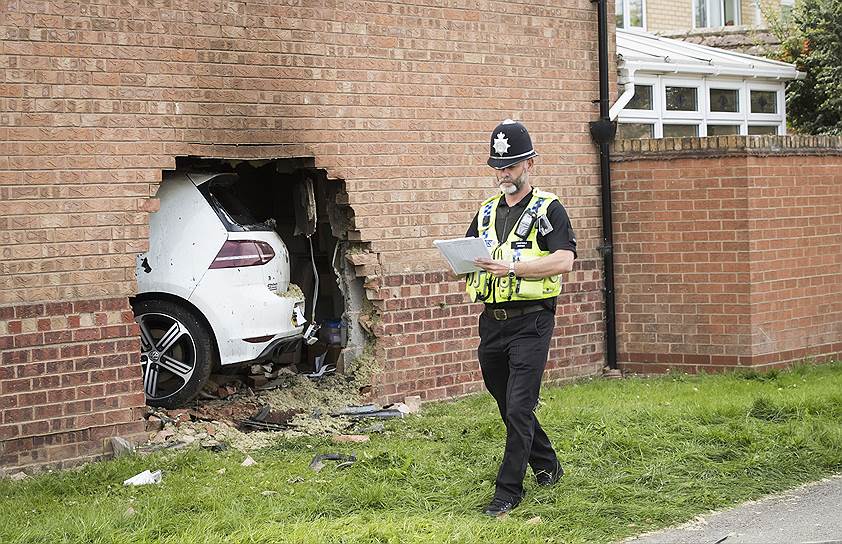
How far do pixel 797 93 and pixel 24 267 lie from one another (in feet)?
42.2

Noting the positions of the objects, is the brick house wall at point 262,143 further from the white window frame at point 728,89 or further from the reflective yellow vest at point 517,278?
the white window frame at point 728,89

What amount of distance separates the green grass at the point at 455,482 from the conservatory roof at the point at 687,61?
222 inches

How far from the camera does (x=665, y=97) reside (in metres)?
15.3

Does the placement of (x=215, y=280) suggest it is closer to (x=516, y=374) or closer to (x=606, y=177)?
(x=516, y=374)

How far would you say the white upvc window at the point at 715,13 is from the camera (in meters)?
23.0

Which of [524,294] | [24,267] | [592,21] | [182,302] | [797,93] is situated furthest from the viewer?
[797,93]

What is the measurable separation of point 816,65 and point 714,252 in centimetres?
698

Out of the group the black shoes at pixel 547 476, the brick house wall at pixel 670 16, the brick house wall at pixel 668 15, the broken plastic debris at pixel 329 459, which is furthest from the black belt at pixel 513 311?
the brick house wall at pixel 668 15

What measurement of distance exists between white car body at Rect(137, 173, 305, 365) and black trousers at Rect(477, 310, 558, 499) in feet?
9.51

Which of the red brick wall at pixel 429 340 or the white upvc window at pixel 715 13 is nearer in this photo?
the red brick wall at pixel 429 340

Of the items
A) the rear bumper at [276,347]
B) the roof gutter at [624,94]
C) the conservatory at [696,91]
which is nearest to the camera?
the rear bumper at [276,347]

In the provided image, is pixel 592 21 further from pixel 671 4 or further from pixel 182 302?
pixel 671 4

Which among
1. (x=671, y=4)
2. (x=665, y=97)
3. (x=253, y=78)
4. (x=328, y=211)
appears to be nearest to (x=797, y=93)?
(x=665, y=97)

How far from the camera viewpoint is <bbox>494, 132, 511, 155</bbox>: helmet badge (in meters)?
6.88
